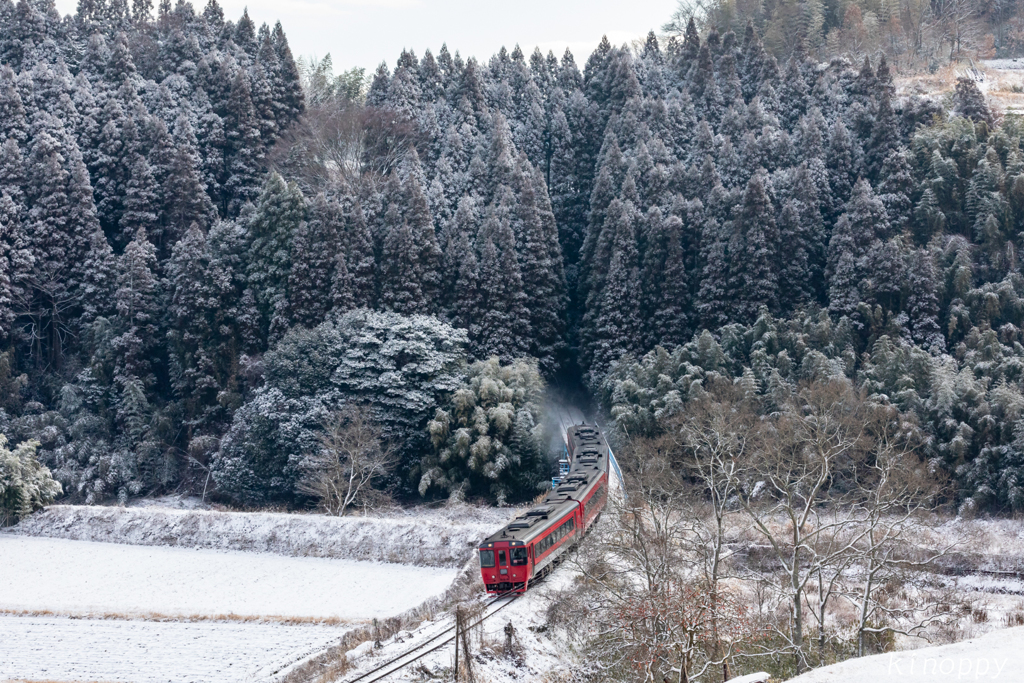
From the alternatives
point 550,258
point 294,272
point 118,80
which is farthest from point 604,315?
point 118,80

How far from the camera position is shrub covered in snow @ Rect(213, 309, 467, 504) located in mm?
48531

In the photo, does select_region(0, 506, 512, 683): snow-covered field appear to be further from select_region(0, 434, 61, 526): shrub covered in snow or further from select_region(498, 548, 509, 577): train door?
select_region(498, 548, 509, 577): train door

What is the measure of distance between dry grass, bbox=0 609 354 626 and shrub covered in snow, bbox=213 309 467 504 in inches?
605

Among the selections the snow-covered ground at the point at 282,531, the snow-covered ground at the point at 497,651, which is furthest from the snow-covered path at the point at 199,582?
the snow-covered ground at the point at 497,651

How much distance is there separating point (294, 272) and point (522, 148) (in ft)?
64.8

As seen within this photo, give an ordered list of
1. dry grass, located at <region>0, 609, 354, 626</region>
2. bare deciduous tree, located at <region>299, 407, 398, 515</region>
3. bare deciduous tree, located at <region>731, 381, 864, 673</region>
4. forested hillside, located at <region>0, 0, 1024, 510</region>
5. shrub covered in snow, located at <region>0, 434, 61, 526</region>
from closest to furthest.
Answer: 1. dry grass, located at <region>0, 609, 354, 626</region>
2. bare deciduous tree, located at <region>731, 381, 864, 673</region>
3. shrub covered in snow, located at <region>0, 434, 61, 526</region>
4. bare deciduous tree, located at <region>299, 407, 398, 515</region>
5. forested hillside, located at <region>0, 0, 1024, 510</region>

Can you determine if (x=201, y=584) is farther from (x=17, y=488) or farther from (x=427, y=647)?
(x=427, y=647)

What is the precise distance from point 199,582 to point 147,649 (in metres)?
7.34

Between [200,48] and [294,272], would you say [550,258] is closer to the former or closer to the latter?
[294,272]

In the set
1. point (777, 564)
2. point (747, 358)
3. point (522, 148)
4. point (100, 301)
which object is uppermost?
point (522, 148)

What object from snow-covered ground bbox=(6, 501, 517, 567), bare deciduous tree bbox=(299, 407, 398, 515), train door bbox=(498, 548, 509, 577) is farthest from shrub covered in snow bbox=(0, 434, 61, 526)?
train door bbox=(498, 548, 509, 577)

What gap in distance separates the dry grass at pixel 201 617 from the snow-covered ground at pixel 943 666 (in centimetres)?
1902

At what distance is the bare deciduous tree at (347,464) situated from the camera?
45219 mm

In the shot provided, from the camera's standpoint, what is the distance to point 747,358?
51531 mm
